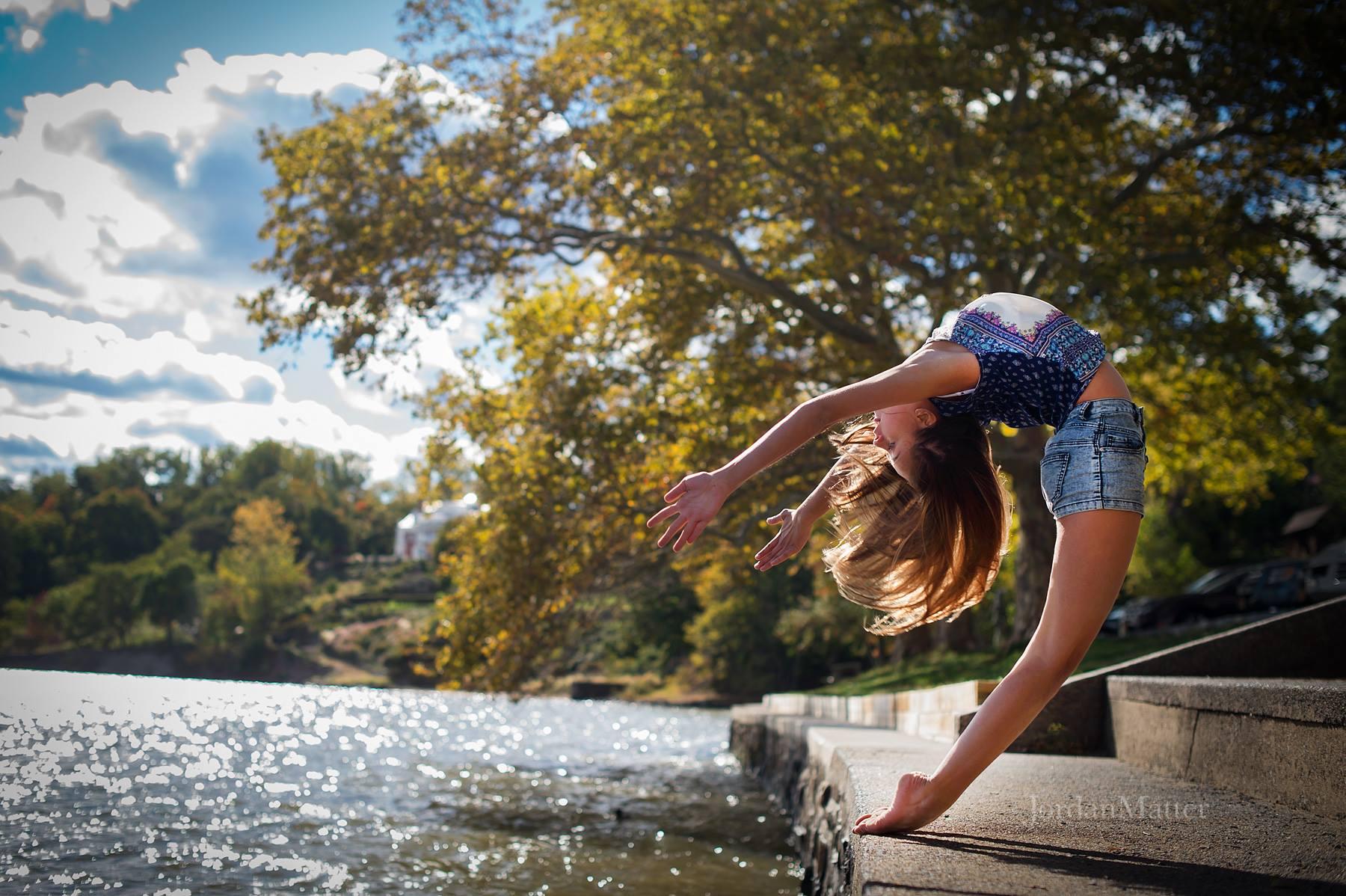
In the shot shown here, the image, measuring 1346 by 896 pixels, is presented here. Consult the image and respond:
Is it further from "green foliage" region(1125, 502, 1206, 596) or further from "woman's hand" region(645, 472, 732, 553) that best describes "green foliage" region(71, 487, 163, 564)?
"woman's hand" region(645, 472, 732, 553)

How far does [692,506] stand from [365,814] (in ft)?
33.6

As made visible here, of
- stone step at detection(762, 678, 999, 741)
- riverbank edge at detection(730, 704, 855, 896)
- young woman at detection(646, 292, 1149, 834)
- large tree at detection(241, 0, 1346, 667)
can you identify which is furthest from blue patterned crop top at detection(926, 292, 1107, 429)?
large tree at detection(241, 0, 1346, 667)

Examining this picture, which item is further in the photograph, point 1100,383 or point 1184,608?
point 1184,608

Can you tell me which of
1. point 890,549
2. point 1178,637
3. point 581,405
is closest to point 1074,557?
point 890,549

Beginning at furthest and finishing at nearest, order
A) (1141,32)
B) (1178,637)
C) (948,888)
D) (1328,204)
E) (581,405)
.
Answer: (581,405) → (1328,204) → (1141,32) → (1178,637) → (948,888)

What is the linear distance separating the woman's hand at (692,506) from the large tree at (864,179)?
11883 millimetres

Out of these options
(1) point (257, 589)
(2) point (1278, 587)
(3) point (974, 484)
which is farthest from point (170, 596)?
(3) point (974, 484)

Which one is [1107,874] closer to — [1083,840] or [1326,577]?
[1083,840]

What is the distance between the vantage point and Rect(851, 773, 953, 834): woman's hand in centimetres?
327

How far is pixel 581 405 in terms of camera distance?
1808 centimetres

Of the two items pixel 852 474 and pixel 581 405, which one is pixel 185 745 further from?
pixel 852 474

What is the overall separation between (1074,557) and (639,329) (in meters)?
17.0

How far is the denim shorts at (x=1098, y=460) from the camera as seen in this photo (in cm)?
317

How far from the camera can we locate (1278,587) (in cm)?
2614
